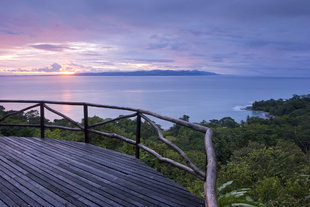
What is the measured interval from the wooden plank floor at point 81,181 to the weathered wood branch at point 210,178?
70cm

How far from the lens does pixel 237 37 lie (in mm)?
32062

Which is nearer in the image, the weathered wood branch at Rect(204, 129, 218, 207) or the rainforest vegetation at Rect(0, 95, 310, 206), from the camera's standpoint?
the weathered wood branch at Rect(204, 129, 218, 207)

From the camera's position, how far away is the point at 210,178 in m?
1.56

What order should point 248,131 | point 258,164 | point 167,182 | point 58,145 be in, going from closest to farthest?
1. point 167,182
2. point 58,145
3. point 258,164
4. point 248,131

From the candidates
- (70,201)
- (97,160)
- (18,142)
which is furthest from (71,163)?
(18,142)

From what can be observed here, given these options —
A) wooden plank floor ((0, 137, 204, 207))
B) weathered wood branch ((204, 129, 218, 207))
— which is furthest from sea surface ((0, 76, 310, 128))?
weathered wood branch ((204, 129, 218, 207))

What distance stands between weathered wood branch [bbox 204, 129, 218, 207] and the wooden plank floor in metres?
0.70

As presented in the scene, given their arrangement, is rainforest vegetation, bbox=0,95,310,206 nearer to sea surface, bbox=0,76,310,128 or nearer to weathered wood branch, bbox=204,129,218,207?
weathered wood branch, bbox=204,129,218,207

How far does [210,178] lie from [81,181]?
1.78 metres

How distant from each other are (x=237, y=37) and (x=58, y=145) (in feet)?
109

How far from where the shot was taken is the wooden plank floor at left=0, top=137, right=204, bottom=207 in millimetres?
2223

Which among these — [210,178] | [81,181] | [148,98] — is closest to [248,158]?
[81,181]

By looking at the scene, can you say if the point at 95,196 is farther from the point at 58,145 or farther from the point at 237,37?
the point at 237,37

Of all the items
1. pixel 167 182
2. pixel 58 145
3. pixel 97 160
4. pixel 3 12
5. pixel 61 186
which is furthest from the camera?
pixel 3 12
